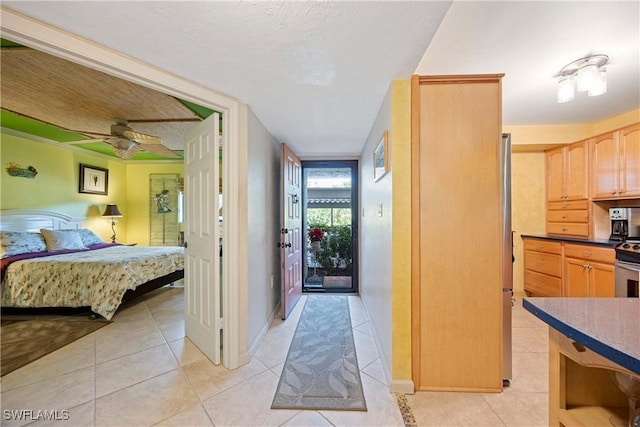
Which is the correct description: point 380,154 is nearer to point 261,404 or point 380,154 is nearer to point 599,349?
point 599,349

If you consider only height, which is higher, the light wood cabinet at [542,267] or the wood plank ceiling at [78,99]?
the wood plank ceiling at [78,99]

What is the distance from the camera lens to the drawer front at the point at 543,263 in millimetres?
3035

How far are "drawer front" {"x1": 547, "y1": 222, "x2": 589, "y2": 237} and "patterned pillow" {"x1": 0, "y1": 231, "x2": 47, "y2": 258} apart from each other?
706 cm

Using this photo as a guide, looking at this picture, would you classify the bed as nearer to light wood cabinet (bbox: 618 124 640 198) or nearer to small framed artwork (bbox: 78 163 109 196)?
small framed artwork (bbox: 78 163 109 196)

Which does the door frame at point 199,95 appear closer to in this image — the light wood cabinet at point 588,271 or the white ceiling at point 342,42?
the white ceiling at point 342,42

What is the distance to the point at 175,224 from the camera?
17.2 ft

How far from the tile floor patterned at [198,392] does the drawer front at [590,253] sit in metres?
1.09

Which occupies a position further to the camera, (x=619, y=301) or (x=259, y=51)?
(x=259, y=51)

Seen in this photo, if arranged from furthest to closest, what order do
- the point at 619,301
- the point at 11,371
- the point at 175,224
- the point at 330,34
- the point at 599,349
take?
the point at 175,224, the point at 11,371, the point at 330,34, the point at 619,301, the point at 599,349

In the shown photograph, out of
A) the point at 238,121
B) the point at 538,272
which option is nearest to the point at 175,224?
the point at 238,121

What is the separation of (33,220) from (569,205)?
7526 millimetres

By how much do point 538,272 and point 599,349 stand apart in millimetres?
3517

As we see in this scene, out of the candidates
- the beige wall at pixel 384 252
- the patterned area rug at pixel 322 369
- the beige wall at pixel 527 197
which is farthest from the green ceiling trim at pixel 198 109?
the beige wall at pixel 527 197

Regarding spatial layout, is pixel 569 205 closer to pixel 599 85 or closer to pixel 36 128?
pixel 599 85
